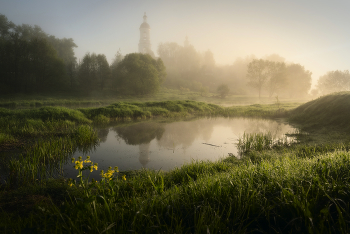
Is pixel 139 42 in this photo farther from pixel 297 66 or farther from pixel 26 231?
pixel 26 231

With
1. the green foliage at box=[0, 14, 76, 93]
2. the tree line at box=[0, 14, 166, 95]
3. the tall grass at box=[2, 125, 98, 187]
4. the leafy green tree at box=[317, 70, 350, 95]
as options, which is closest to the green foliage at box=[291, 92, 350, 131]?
the tall grass at box=[2, 125, 98, 187]

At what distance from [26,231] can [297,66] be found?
68338 millimetres

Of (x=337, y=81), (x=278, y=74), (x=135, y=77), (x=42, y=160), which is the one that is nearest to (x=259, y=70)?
(x=278, y=74)

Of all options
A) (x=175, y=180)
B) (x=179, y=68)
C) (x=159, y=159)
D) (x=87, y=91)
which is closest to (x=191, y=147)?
(x=159, y=159)

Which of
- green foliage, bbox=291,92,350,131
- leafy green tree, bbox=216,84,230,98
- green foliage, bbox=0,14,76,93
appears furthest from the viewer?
leafy green tree, bbox=216,84,230,98

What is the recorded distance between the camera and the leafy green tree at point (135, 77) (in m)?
36.8

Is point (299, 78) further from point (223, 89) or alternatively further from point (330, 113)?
point (330, 113)

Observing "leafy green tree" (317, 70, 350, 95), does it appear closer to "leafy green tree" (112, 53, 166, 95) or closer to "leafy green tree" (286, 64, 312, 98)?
"leafy green tree" (286, 64, 312, 98)

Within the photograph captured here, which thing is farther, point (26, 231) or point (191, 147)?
point (191, 147)

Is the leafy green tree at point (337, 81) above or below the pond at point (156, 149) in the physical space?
above

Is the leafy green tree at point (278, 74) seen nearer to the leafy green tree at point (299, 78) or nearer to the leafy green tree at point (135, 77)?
the leafy green tree at point (299, 78)

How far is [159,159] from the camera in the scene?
7.01 m

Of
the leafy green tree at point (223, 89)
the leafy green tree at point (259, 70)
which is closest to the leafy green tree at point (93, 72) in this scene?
the leafy green tree at point (223, 89)

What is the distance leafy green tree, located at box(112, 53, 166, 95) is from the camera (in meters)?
36.8
